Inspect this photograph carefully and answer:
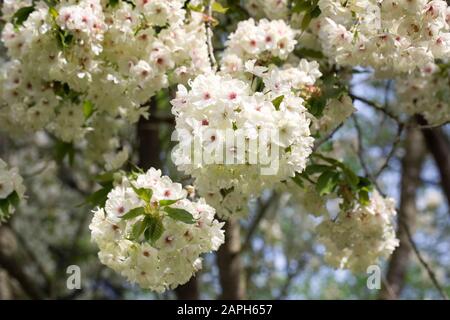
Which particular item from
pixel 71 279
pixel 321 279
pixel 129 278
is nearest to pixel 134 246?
pixel 129 278

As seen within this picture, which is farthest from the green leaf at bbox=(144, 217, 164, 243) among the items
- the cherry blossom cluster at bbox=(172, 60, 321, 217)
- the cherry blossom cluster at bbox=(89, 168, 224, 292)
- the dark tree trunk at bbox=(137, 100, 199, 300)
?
the dark tree trunk at bbox=(137, 100, 199, 300)

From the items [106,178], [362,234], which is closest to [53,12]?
[106,178]

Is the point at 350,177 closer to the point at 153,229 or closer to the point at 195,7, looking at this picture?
the point at 195,7

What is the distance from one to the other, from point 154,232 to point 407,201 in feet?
15.8

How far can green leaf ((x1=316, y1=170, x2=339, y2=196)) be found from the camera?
12.5 feet

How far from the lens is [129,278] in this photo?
305cm

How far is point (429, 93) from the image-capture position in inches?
189

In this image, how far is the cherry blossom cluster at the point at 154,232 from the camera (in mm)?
2918

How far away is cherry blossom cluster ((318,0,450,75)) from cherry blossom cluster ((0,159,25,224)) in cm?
160

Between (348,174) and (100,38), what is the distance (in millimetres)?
1385

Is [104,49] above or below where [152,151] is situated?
above

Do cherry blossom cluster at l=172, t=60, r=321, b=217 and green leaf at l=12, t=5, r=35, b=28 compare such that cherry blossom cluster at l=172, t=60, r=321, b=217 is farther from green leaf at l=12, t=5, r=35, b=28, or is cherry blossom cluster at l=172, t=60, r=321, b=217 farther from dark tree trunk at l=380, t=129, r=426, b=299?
dark tree trunk at l=380, t=129, r=426, b=299

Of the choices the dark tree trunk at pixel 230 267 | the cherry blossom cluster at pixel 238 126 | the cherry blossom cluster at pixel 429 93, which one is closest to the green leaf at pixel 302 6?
the cherry blossom cluster at pixel 238 126
